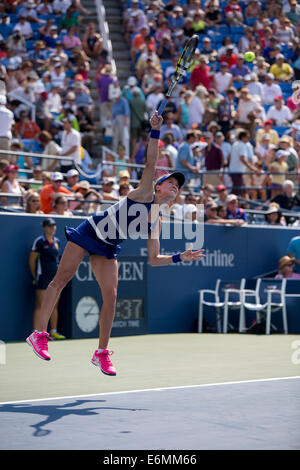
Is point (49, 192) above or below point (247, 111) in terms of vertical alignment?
below

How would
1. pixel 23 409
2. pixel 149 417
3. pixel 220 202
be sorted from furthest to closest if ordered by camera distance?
pixel 220 202 < pixel 23 409 < pixel 149 417

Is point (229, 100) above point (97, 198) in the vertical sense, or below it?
above

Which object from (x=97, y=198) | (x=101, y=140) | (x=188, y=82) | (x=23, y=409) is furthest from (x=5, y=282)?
(x=188, y=82)

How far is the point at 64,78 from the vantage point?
64.7 feet

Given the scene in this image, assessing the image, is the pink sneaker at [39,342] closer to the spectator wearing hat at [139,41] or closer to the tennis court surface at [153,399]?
the tennis court surface at [153,399]

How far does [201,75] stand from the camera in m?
21.4

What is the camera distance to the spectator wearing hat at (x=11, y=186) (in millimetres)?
14148

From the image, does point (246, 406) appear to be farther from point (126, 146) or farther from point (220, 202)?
point (126, 146)

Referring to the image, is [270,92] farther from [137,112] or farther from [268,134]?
[137,112]

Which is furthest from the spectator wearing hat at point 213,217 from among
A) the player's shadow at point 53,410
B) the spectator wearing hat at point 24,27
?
the player's shadow at point 53,410

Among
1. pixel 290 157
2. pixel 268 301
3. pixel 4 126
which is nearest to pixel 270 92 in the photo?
pixel 290 157

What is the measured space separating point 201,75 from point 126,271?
27.3ft

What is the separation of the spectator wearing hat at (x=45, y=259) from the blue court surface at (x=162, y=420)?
5730mm
